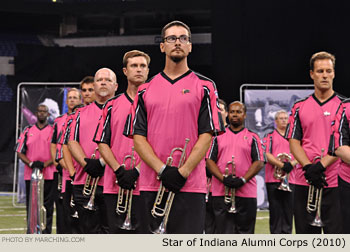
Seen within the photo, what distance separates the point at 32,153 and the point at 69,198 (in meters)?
4.46

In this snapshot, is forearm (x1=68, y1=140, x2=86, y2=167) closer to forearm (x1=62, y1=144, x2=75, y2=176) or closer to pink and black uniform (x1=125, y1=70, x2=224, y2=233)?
forearm (x1=62, y1=144, x2=75, y2=176)

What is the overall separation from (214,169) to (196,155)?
153 inches

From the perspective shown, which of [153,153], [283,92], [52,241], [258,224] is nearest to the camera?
[52,241]

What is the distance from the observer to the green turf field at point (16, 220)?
Result: 1096cm

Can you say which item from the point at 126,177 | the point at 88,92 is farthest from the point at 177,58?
the point at 88,92

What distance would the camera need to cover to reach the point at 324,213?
6.03 m

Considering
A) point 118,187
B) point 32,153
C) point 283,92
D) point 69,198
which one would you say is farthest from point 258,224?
point 118,187

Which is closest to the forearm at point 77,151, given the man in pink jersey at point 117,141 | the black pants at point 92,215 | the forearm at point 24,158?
the black pants at point 92,215

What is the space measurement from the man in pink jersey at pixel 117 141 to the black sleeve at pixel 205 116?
145cm

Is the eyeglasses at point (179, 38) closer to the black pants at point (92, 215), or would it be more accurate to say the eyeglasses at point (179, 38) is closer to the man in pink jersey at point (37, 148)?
the black pants at point (92, 215)

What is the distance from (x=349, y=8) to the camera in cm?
1562

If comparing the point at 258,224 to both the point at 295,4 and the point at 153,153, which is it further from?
the point at 153,153

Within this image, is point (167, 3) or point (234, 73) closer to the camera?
point (234, 73)

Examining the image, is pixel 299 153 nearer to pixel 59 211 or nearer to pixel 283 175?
pixel 283 175
